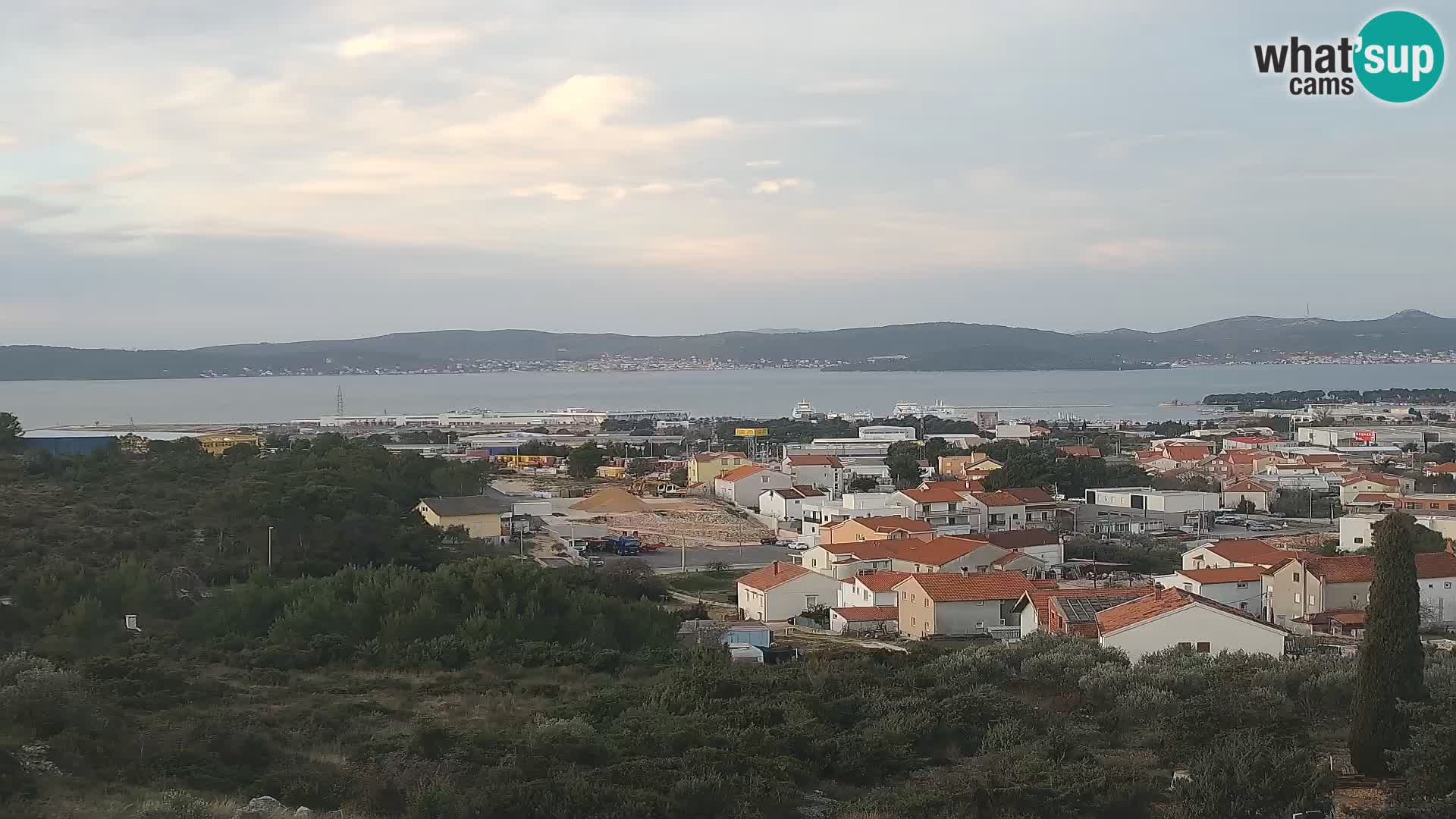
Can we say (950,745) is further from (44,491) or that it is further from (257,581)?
(44,491)

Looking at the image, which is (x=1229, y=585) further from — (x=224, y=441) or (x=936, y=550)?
(x=224, y=441)

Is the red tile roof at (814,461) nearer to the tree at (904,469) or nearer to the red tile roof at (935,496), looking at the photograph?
the tree at (904,469)

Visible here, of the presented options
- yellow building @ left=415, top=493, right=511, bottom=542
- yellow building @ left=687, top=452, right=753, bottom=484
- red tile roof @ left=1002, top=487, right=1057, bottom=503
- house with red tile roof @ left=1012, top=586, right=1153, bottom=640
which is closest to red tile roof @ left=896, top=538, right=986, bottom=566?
house with red tile roof @ left=1012, top=586, right=1153, bottom=640

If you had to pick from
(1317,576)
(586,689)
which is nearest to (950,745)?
(586,689)

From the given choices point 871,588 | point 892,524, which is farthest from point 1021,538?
point 871,588

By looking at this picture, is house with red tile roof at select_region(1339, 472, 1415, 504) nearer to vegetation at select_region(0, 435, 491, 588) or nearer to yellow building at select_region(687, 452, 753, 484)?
yellow building at select_region(687, 452, 753, 484)
